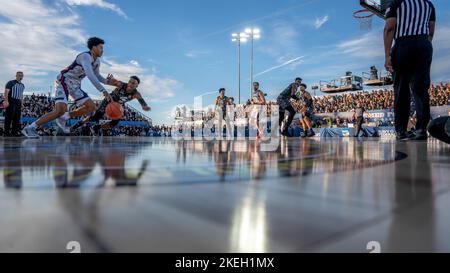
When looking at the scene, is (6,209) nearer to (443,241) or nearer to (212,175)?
(212,175)

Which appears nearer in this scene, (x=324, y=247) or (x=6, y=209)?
(x=324, y=247)

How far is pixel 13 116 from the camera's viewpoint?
7.92 m

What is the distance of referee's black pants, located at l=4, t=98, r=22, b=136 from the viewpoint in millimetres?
7770

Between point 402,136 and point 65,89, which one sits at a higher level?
point 65,89

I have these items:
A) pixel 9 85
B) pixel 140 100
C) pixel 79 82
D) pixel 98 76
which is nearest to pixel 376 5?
pixel 140 100

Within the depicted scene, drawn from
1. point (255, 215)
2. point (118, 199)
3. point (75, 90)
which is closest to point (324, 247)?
point (255, 215)

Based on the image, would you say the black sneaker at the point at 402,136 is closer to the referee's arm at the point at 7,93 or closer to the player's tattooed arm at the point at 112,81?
the player's tattooed arm at the point at 112,81

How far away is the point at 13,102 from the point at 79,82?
3.79 meters

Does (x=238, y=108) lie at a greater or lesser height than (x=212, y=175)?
greater

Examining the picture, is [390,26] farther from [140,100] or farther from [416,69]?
[140,100]

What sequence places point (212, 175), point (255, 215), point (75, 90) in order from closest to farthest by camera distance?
point (255, 215) < point (212, 175) < point (75, 90)
